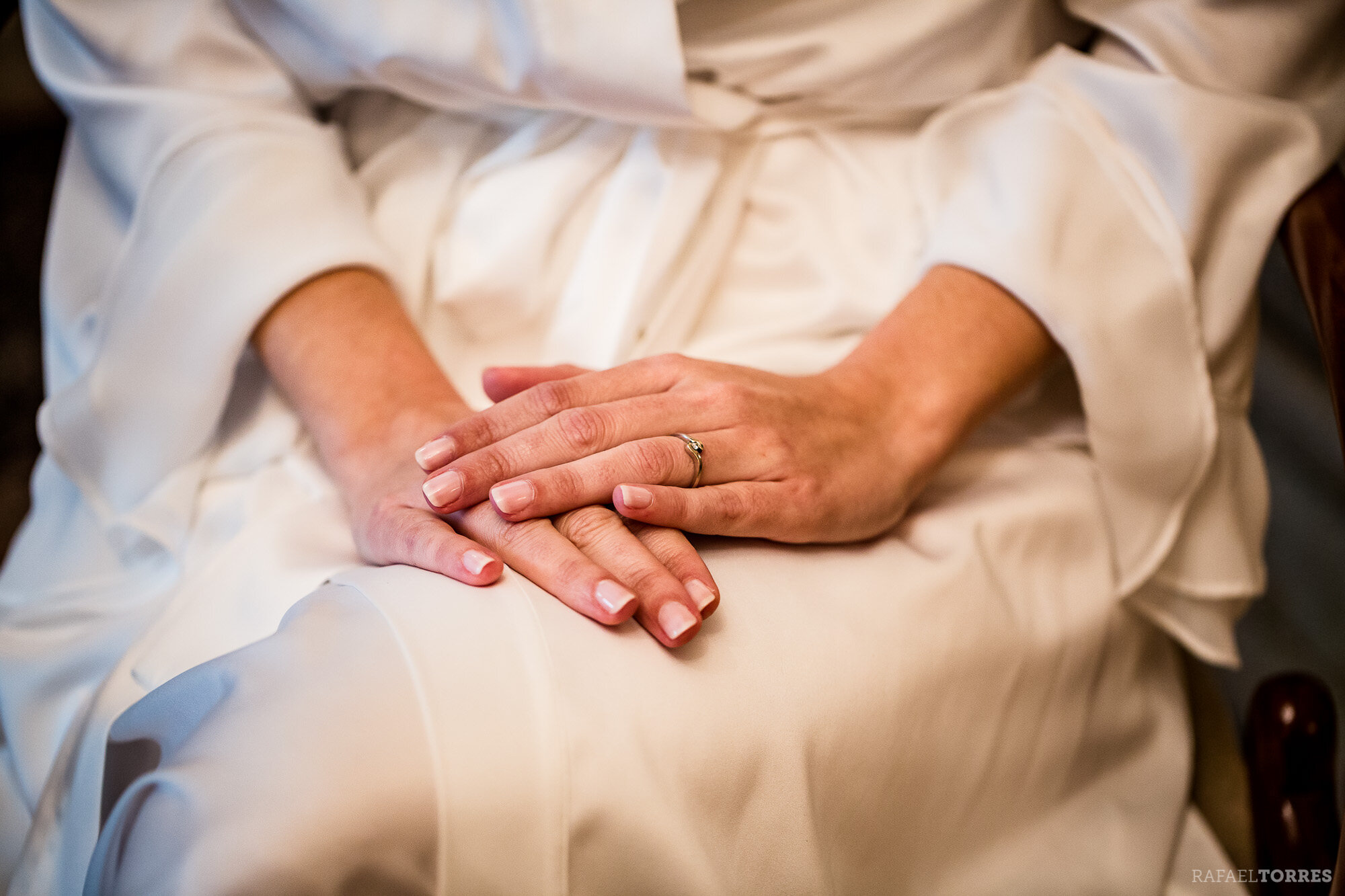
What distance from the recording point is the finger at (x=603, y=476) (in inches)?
22.1

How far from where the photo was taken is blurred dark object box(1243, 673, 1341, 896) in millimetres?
735

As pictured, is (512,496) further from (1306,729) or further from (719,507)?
(1306,729)

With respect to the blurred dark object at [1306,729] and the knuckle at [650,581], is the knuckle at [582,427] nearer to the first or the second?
the knuckle at [650,581]

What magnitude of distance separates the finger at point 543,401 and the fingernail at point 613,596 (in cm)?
15

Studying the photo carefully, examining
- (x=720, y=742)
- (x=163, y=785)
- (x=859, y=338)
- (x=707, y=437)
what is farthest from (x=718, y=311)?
(x=163, y=785)

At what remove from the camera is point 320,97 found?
904 mm

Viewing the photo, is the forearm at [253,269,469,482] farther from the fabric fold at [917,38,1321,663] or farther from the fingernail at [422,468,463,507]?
the fabric fold at [917,38,1321,663]

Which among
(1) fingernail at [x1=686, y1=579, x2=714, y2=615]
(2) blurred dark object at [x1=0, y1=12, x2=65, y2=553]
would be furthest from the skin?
(2) blurred dark object at [x1=0, y1=12, x2=65, y2=553]

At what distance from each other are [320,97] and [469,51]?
24 cm

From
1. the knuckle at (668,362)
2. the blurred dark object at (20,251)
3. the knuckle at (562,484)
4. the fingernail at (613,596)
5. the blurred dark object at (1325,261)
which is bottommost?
the blurred dark object at (20,251)

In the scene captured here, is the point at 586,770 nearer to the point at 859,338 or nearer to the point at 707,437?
the point at 707,437

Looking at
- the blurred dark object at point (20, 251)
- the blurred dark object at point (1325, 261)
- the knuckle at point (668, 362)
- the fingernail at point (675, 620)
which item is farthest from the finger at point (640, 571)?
the blurred dark object at point (20, 251)

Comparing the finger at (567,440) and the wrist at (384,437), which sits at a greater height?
the finger at (567,440)

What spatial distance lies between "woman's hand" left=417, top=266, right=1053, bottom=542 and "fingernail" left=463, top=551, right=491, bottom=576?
0.04 m
